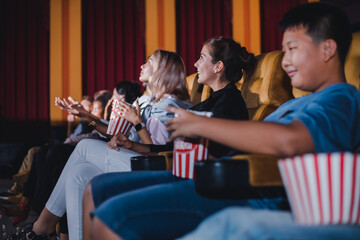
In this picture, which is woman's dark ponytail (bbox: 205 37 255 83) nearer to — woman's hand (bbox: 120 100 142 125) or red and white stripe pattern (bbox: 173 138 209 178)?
woman's hand (bbox: 120 100 142 125)

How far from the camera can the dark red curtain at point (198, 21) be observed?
529 centimetres

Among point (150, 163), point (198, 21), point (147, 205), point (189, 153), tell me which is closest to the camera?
point (147, 205)

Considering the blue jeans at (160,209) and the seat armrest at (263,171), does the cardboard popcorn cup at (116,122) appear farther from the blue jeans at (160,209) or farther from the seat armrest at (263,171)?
the seat armrest at (263,171)

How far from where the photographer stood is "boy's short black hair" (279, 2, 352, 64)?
2.64 feet

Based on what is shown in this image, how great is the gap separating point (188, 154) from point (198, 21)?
4.60m

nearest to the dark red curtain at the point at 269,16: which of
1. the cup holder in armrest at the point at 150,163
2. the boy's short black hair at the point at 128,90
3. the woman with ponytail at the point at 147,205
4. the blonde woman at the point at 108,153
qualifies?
the boy's short black hair at the point at 128,90

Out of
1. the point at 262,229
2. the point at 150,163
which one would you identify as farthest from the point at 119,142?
the point at 262,229

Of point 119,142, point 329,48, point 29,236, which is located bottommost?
point 29,236

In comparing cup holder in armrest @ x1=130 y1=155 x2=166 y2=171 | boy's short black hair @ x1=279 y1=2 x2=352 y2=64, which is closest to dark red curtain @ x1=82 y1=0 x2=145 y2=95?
cup holder in armrest @ x1=130 y1=155 x2=166 y2=171

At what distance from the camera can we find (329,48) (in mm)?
803

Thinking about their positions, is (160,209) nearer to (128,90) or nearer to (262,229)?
(262,229)

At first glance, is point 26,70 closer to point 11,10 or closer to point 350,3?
point 11,10

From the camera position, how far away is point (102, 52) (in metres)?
5.18

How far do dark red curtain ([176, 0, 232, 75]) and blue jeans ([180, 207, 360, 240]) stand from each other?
4.86 metres
